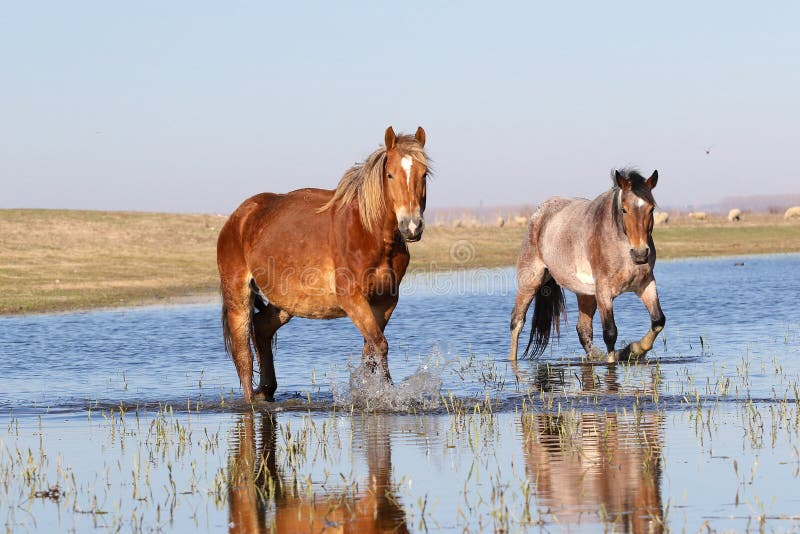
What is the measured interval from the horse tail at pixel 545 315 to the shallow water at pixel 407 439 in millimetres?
336

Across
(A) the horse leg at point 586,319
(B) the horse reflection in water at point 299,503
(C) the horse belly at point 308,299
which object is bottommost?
(B) the horse reflection in water at point 299,503

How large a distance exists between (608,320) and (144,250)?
2005 cm

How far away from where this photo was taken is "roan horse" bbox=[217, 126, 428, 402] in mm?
8484

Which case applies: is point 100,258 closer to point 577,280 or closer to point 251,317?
point 577,280

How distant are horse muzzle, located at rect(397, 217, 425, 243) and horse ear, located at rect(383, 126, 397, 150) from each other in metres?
0.69

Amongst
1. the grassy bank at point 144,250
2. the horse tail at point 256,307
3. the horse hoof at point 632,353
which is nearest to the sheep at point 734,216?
the grassy bank at point 144,250

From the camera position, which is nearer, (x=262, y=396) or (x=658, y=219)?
(x=262, y=396)

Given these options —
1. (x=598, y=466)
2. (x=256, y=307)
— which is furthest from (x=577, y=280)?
(x=598, y=466)

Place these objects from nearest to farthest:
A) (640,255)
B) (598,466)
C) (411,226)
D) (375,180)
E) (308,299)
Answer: (598,466) → (411,226) → (375,180) → (308,299) → (640,255)

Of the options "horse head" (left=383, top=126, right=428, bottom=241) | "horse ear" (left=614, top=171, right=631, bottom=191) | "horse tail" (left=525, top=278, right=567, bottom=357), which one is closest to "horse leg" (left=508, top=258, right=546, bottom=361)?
"horse tail" (left=525, top=278, right=567, bottom=357)

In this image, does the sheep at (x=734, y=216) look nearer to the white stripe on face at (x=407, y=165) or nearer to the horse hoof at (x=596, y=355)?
the horse hoof at (x=596, y=355)

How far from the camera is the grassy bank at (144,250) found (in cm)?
2228

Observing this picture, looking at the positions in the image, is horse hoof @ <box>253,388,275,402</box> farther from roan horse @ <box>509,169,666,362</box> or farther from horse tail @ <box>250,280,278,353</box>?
roan horse @ <box>509,169,666,362</box>

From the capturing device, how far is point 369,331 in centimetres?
865
